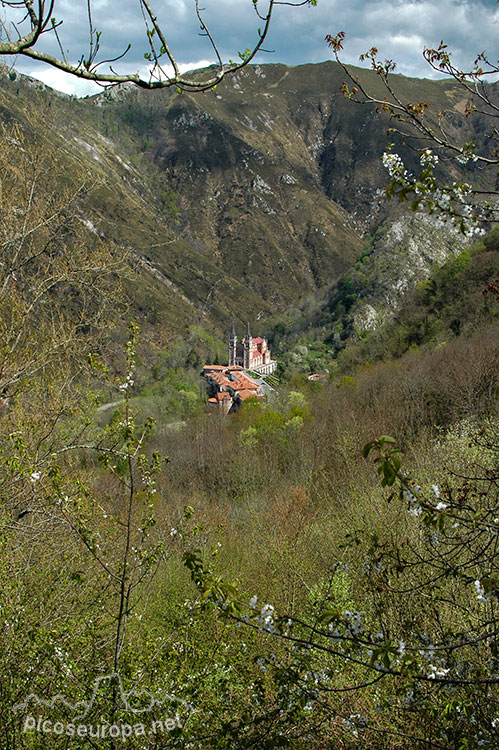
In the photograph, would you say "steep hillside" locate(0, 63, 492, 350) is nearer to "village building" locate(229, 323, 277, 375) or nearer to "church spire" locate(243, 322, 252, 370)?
"village building" locate(229, 323, 277, 375)

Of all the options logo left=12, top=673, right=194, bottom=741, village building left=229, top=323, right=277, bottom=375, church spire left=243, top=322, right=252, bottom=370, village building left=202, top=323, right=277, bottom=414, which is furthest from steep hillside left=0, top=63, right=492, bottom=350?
logo left=12, top=673, right=194, bottom=741

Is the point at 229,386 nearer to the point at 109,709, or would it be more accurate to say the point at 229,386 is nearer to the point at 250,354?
the point at 250,354

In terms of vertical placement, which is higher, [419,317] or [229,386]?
[419,317]

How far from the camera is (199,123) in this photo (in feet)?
552

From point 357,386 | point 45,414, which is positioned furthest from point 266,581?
point 357,386

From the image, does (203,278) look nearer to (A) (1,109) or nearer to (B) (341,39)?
(A) (1,109)

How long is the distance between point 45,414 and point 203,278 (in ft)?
339

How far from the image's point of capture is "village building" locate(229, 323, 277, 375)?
6512 centimetres

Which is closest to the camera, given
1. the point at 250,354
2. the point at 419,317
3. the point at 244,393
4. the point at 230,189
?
the point at 419,317

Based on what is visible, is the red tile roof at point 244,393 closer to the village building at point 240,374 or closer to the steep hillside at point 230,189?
the village building at point 240,374

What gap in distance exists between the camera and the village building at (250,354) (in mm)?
65125

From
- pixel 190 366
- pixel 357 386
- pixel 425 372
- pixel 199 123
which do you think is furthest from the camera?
pixel 199 123

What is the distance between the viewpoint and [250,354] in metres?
65.3

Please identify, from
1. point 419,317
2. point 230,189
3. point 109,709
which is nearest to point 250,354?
point 419,317
